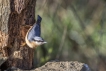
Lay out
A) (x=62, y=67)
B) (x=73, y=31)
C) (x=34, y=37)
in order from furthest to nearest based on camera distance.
Answer: (x=73, y=31) → (x=62, y=67) → (x=34, y=37)

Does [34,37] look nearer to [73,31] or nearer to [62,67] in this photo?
[62,67]

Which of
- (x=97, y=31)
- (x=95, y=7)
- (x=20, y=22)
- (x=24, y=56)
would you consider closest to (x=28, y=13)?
(x=20, y=22)

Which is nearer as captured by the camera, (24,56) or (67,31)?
(24,56)

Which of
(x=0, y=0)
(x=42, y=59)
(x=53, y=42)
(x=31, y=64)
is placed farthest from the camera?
(x=53, y=42)

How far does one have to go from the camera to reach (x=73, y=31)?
5312 mm

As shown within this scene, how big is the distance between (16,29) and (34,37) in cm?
21

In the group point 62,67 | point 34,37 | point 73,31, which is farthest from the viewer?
point 73,31

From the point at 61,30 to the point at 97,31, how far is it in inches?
24.7

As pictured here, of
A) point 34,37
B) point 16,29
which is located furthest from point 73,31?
point 34,37

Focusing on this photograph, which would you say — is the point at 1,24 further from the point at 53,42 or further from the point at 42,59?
the point at 53,42

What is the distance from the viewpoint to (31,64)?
259 centimetres

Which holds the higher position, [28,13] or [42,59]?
[28,13]

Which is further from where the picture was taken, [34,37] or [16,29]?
[16,29]

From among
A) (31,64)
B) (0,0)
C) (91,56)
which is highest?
(0,0)
